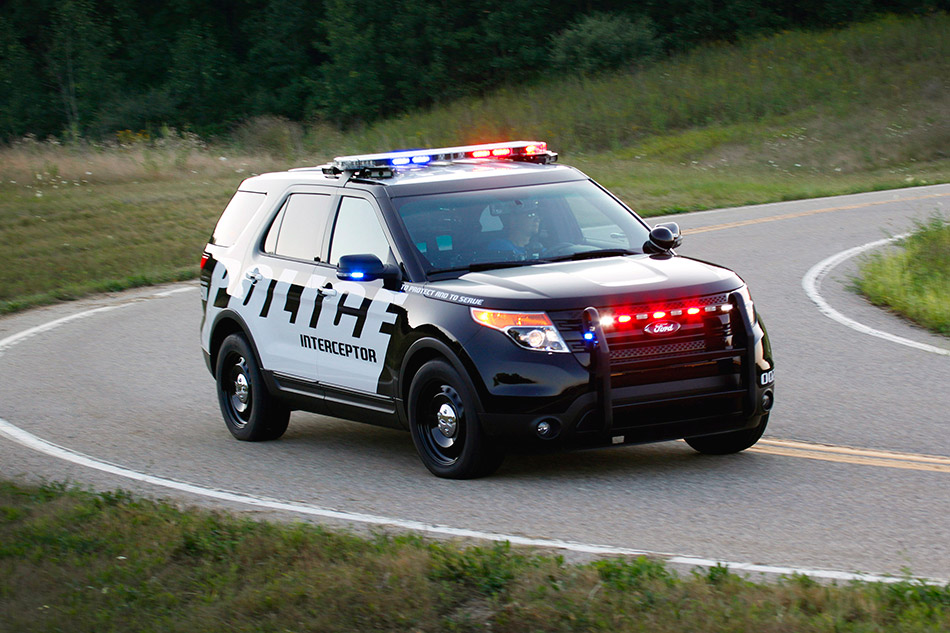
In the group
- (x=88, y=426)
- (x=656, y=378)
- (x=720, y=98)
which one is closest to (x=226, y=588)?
(x=656, y=378)

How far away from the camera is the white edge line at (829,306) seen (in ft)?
40.4

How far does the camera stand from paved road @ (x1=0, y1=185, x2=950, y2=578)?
21.9ft

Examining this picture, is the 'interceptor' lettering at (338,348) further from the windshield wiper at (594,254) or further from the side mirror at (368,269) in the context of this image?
the windshield wiper at (594,254)

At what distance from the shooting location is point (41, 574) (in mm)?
6305

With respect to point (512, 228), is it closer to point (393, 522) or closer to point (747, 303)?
point (747, 303)

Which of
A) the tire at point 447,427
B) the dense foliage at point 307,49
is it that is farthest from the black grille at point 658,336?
the dense foliage at point 307,49

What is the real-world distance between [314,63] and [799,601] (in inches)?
2592

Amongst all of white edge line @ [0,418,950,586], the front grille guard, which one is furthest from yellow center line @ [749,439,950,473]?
white edge line @ [0,418,950,586]

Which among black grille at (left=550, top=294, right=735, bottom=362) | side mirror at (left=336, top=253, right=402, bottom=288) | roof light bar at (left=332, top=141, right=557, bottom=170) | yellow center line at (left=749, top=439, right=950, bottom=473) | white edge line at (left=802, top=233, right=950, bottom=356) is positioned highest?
roof light bar at (left=332, top=141, right=557, bottom=170)

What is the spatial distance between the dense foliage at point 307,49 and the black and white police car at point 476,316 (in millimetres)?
44857

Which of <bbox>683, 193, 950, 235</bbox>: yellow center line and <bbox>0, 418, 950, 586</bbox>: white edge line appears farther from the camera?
<bbox>683, 193, 950, 235</bbox>: yellow center line

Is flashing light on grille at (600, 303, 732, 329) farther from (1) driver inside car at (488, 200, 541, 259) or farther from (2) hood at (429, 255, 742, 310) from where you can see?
(1) driver inside car at (488, 200, 541, 259)

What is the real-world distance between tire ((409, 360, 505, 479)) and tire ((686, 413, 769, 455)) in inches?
51.0

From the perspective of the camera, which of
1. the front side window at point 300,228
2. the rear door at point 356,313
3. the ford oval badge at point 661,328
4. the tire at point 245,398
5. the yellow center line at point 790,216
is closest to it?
the ford oval badge at point 661,328
